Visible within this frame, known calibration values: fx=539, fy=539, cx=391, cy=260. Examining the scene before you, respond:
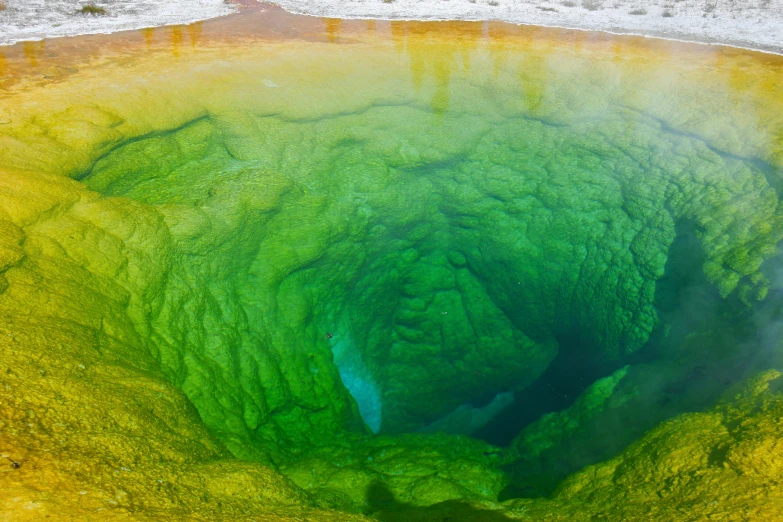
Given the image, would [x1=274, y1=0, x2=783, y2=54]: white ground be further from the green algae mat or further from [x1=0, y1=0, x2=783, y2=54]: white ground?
the green algae mat

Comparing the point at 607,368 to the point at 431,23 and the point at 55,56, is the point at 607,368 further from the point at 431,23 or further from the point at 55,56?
the point at 55,56

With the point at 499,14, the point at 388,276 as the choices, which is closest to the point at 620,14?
the point at 499,14

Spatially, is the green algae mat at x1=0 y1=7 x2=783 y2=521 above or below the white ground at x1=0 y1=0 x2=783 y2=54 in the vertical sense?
below

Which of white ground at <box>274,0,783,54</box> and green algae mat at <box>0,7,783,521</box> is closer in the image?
green algae mat at <box>0,7,783,521</box>

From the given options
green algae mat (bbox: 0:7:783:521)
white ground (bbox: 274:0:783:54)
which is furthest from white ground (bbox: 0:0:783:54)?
green algae mat (bbox: 0:7:783:521)

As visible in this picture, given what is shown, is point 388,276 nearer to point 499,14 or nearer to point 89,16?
point 499,14

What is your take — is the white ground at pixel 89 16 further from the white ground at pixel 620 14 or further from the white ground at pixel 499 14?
the white ground at pixel 620 14
